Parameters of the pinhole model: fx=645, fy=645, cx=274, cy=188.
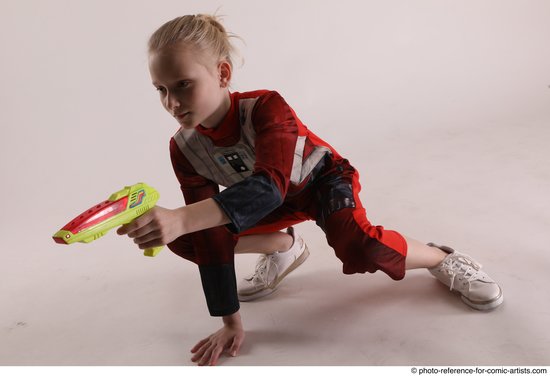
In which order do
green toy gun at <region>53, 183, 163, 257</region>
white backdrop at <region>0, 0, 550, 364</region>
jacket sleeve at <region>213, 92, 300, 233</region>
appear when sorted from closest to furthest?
green toy gun at <region>53, 183, 163, 257</region>
jacket sleeve at <region>213, 92, 300, 233</region>
white backdrop at <region>0, 0, 550, 364</region>

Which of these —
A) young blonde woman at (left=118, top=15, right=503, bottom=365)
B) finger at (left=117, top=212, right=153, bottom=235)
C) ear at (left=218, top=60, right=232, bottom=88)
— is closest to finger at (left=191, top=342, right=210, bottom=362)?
young blonde woman at (left=118, top=15, right=503, bottom=365)

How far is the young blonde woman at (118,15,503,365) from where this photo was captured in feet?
4.26

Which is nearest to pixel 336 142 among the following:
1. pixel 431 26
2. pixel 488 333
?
pixel 431 26

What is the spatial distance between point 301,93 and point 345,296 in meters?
1.50

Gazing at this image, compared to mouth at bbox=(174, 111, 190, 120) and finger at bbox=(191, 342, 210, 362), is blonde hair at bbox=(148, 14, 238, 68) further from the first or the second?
finger at bbox=(191, 342, 210, 362)

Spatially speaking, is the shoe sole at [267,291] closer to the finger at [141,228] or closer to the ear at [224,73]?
the ear at [224,73]

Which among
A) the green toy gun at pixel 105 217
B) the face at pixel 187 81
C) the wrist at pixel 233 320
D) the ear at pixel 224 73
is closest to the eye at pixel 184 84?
the face at pixel 187 81

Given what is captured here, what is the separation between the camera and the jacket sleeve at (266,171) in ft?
3.76

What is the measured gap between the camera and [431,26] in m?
3.16

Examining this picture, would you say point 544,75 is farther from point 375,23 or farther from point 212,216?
point 212,216

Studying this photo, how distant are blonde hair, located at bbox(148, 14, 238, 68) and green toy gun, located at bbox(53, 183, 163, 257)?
1.27 ft

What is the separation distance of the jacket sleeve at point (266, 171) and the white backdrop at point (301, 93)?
2.40ft

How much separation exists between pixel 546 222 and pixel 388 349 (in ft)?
2.42

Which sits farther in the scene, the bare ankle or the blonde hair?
the bare ankle
